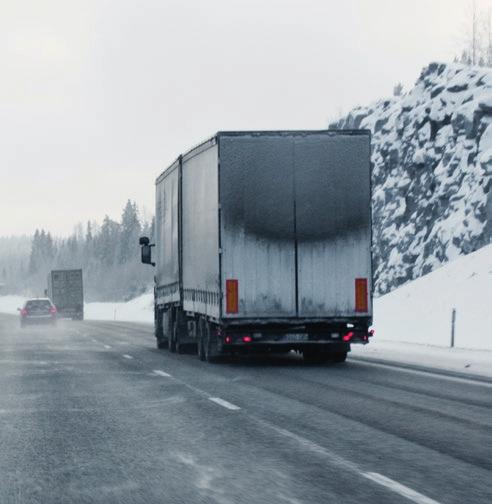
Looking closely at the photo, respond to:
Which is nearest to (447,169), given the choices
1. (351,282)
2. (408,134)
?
(408,134)

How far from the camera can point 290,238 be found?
58.0 ft

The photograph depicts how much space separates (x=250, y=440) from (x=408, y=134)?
50.4 metres

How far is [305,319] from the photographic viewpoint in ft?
58.3

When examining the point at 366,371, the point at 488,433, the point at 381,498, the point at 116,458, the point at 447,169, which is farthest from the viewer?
the point at 447,169

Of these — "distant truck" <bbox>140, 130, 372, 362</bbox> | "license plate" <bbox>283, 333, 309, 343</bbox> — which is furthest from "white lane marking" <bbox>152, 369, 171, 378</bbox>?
"license plate" <bbox>283, 333, 309, 343</bbox>

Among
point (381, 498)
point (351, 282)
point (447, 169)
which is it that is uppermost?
point (447, 169)

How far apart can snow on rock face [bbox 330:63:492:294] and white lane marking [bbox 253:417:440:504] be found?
3745 centimetres

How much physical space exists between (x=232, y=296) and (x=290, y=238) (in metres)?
1.39

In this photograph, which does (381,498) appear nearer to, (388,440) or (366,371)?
(388,440)

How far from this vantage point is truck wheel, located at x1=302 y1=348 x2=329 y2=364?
1941 cm

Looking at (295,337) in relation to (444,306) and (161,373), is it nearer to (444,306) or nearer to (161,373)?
(161,373)

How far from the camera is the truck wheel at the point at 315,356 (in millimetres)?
19406

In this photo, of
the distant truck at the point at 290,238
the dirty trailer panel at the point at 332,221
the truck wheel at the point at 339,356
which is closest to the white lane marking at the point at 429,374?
the truck wheel at the point at 339,356

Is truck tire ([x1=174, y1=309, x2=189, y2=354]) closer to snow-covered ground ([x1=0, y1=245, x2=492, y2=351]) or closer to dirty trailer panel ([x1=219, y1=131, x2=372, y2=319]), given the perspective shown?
dirty trailer panel ([x1=219, y1=131, x2=372, y2=319])
